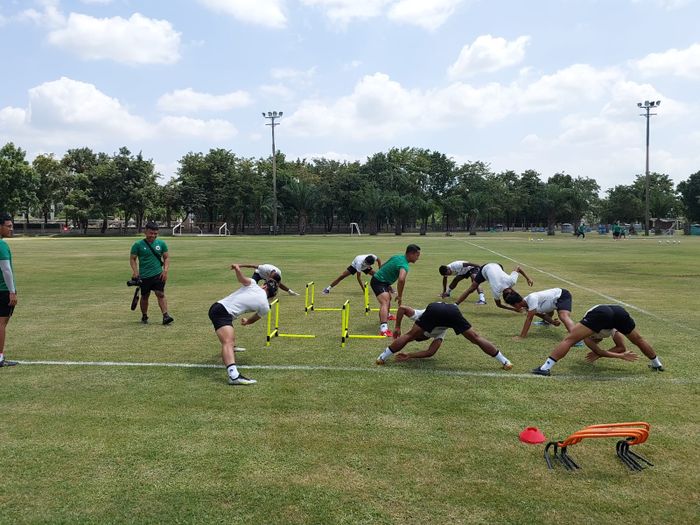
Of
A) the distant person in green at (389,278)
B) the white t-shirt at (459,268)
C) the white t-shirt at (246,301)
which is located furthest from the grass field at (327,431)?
the white t-shirt at (459,268)

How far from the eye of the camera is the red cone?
526cm

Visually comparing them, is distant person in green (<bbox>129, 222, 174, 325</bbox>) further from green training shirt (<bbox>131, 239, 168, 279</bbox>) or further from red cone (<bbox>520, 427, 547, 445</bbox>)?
red cone (<bbox>520, 427, 547, 445</bbox>)

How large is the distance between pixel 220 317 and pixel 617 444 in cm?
514

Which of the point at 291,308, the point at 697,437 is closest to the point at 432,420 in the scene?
the point at 697,437

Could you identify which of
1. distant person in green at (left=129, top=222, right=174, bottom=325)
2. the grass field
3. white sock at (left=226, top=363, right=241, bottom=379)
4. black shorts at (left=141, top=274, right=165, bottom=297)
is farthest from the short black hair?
black shorts at (left=141, top=274, right=165, bottom=297)

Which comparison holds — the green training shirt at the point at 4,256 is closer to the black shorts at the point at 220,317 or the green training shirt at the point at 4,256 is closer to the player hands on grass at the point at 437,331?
the black shorts at the point at 220,317

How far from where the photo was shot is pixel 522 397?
6.66 meters

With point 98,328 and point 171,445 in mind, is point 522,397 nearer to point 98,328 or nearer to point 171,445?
point 171,445

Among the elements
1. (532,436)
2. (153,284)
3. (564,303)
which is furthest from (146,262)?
(532,436)

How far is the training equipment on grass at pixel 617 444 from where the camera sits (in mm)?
4773

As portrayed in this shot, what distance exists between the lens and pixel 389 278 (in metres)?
10.6

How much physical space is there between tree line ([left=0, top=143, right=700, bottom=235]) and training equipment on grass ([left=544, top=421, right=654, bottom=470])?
84.9 m

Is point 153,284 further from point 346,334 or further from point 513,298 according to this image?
point 513,298

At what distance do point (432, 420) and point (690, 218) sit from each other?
105784mm
